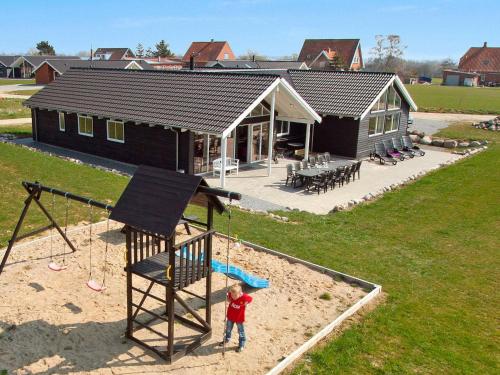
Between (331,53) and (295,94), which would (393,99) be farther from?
(331,53)

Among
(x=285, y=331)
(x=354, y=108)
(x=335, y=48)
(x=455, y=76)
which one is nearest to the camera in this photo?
(x=285, y=331)

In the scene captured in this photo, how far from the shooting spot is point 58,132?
23672mm

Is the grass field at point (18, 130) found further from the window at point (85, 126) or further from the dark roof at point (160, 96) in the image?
the window at point (85, 126)

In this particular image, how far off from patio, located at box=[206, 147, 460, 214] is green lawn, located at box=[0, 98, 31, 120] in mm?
20344

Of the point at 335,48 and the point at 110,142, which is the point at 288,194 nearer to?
the point at 110,142

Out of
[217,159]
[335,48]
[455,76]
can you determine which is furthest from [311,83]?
[455,76]

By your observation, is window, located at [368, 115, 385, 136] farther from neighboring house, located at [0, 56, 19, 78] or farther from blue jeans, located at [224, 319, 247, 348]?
neighboring house, located at [0, 56, 19, 78]

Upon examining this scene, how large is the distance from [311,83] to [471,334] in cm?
1960

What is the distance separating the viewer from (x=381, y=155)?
2388 centimetres

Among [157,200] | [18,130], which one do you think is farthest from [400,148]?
[18,130]

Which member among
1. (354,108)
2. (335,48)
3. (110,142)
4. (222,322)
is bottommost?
(222,322)

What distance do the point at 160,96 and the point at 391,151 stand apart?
39.5 ft

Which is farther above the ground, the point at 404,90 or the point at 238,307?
the point at 404,90

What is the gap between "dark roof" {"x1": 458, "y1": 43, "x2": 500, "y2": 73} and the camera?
101m
